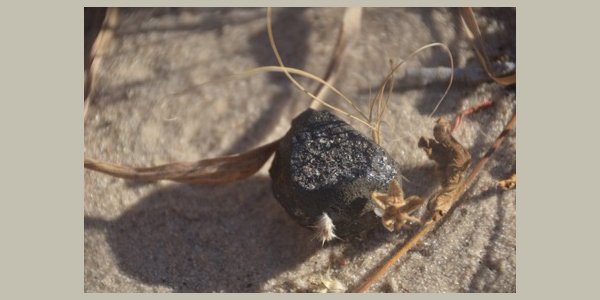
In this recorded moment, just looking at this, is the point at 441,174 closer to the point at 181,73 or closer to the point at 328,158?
the point at 328,158

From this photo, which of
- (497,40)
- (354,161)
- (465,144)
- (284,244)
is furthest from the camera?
(497,40)

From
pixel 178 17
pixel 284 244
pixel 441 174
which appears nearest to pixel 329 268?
pixel 284 244

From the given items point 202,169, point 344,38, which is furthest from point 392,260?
point 344,38

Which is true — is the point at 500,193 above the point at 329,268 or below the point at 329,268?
above

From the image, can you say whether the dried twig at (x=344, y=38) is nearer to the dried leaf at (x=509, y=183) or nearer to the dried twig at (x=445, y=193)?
the dried twig at (x=445, y=193)

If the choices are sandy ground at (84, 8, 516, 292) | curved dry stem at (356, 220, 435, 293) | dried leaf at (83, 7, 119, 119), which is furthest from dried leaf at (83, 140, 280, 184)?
curved dry stem at (356, 220, 435, 293)

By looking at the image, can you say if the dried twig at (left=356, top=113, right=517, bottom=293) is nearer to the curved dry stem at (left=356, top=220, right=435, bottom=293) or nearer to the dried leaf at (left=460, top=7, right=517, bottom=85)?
the curved dry stem at (left=356, top=220, right=435, bottom=293)
